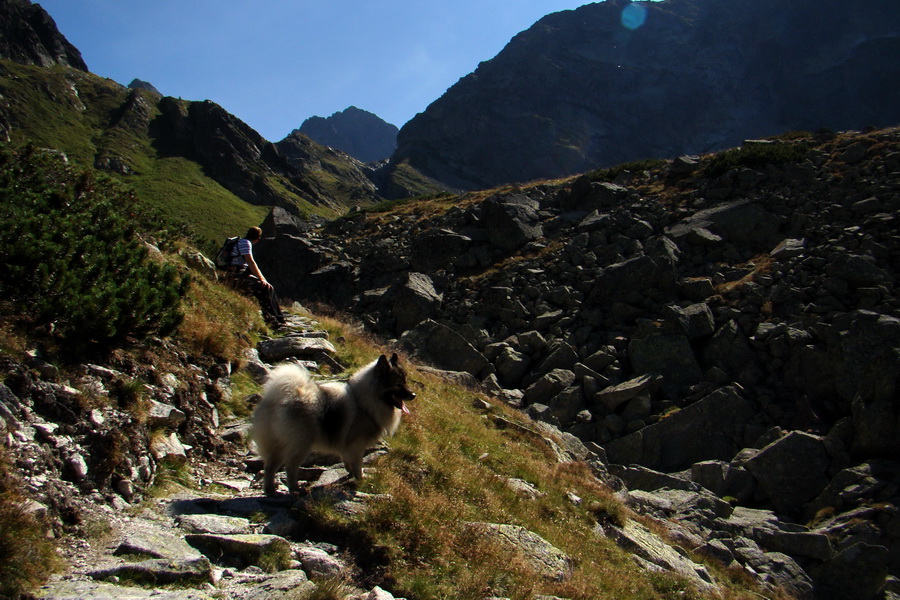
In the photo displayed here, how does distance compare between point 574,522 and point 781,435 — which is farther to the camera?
point 781,435

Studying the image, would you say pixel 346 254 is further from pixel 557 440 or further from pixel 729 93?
pixel 729 93

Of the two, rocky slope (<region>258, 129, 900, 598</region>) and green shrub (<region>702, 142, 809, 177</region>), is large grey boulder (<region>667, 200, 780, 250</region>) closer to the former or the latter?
rocky slope (<region>258, 129, 900, 598</region>)

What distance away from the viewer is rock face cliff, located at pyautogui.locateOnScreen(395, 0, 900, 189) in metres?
160

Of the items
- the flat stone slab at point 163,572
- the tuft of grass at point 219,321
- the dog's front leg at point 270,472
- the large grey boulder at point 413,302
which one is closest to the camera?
the flat stone slab at point 163,572

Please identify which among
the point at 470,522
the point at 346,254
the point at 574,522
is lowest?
the point at 574,522

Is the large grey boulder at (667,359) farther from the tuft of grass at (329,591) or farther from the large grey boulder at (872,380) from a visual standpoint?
the tuft of grass at (329,591)

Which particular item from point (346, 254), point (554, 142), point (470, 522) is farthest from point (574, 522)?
point (554, 142)

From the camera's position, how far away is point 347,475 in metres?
7.05

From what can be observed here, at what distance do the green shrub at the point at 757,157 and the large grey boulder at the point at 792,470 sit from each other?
19.5 m

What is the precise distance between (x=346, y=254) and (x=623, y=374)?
22033 millimetres

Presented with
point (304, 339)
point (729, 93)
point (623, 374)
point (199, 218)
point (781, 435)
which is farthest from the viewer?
point (729, 93)

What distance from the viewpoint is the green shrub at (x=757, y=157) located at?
93.7 feet

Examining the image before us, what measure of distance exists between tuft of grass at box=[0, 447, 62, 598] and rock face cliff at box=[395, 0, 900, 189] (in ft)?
568

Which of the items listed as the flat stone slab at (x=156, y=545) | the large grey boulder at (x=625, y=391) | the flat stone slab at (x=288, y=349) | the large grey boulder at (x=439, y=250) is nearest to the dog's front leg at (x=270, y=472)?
the flat stone slab at (x=156, y=545)
